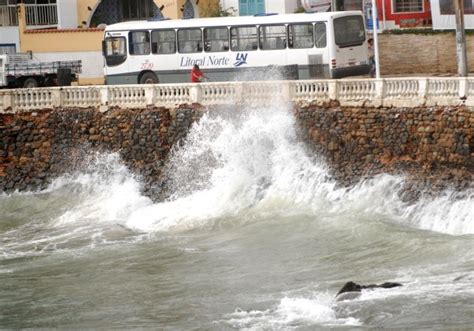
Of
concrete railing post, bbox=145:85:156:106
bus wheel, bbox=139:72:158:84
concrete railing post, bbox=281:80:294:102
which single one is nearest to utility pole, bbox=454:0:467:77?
concrete railing post, bbox=281:80:294:102

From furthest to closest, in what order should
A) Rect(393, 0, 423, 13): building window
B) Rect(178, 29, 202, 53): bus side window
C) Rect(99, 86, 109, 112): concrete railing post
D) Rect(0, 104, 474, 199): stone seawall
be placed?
1. Rect(393, 0, 423, 13): building window
2. Rect(178, 29, 202, 53): bus side window
3. Rect(99, 86, 109, 112): concrete railing post
4. Rect(0, 104, 474, 199): stone seawall

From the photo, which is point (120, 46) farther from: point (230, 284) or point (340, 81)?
point (230, 284)

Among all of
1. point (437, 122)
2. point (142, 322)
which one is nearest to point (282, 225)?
point (437, 122)

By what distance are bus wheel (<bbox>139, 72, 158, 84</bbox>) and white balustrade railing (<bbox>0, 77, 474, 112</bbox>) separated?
389 cm

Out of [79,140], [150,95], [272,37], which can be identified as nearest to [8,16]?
[272,37]

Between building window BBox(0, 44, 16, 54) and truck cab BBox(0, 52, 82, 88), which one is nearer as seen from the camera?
truck cab BBox(0, 52, 82, 88)

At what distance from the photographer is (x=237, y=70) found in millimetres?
41719

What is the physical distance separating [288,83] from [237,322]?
12.5m

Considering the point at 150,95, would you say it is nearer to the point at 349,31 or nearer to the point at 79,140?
the point at 79,140

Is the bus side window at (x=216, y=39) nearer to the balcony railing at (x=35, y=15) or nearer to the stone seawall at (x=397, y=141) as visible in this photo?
the stone seawall at (x=397, y=141)

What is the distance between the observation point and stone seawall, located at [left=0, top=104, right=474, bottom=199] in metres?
33.2

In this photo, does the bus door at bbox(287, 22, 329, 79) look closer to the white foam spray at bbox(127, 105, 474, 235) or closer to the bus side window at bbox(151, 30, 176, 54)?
the bus side window at bbox(151, 30, 176, 54)

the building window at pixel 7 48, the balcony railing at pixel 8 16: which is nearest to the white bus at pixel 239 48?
the building window at pixel 7 48

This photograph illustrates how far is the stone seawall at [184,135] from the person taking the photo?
109ft
